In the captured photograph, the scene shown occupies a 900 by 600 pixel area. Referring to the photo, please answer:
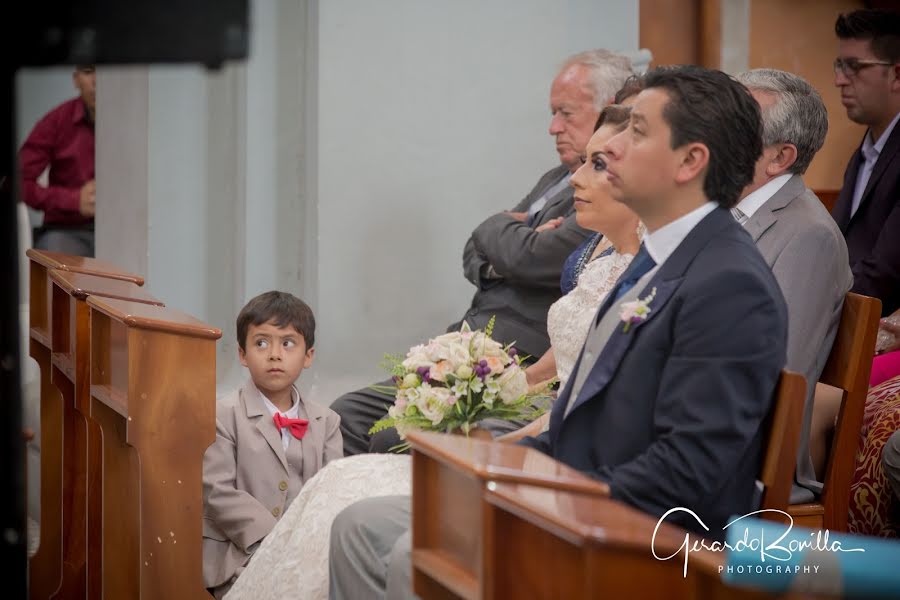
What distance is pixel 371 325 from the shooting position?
556 cm

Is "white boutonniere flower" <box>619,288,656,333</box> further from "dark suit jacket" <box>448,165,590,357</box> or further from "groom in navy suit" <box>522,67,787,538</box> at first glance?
"dark suit jacket" <box>448,165,590,357</box>

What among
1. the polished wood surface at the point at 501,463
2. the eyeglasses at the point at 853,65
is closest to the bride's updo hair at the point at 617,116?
the polished wood surface at the point at 501,463

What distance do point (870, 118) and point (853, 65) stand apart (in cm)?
22

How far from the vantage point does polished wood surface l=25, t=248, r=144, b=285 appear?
4156 mm

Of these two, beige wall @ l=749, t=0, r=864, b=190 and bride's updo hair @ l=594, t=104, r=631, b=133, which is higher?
beige wall @ l=749, t=0, r=864, b=190

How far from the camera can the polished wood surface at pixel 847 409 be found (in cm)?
302

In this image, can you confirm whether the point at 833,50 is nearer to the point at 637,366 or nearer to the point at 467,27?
the point at 467,27

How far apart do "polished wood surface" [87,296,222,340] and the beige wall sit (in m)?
3.49

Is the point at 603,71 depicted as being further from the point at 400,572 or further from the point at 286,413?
the point at 400,572

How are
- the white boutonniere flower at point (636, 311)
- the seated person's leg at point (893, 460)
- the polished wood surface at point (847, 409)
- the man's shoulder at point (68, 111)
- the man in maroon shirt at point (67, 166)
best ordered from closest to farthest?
the white boutonniere flower at point (636, 311), the polished wood surface at point (847, 409), the seated person's leg at point (893, 460), the man in maroon shirt at point (67, 166), the man's shoulder at point (68, 111)

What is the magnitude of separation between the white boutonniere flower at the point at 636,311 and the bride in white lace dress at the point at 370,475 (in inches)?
32.3

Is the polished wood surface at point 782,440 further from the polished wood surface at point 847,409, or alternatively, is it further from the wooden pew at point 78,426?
the wooden pew at point 78,426

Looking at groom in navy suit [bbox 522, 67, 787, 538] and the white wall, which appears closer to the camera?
groom in navy suit [bbox 522, 67, 787, 538]

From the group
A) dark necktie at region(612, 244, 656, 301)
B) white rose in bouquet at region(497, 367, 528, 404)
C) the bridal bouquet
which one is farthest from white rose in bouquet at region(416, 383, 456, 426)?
dark necktie at region(612, 244, 656, 301)
